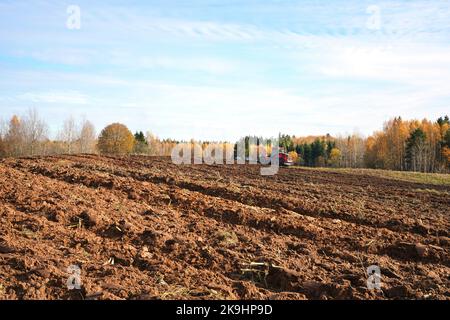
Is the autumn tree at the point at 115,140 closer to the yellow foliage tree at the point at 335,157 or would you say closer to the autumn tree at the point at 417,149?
the autumn tree at the point at 417,149

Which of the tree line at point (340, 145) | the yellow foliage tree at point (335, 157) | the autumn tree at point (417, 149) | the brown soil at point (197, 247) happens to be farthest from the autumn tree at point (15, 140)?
the yellow foliage tree at point (335, 157)

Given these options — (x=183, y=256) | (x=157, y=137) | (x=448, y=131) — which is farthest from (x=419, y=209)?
(x=157, y=137)

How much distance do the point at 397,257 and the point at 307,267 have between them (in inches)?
76.1

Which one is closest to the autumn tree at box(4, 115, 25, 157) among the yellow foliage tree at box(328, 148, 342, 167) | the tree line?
the tree line

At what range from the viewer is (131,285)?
4.68 metres

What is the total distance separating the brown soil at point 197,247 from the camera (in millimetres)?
4777

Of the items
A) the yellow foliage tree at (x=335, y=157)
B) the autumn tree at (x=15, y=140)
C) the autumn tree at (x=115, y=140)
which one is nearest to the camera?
the autumn tree at (x=15, y=140)

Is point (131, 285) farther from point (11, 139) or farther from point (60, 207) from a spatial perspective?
point (11, 139)

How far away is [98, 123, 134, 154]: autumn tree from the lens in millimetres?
49562

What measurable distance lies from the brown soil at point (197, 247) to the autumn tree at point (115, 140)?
4026 centimetres

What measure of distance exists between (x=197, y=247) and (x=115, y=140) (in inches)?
1792

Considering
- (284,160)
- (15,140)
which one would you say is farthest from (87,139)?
(284,160)

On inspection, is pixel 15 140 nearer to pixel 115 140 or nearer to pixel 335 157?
pixel 115 140
